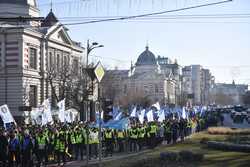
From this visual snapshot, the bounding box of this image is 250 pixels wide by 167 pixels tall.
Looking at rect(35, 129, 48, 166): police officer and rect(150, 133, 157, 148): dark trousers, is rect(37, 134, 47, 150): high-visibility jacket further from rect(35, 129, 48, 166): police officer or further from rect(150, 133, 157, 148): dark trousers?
rect(150, 133, 157, 148): dark trousers

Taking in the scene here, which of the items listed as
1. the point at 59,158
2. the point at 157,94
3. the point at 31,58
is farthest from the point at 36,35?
the point at 157,94

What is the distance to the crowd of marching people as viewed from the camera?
22366 millimetres

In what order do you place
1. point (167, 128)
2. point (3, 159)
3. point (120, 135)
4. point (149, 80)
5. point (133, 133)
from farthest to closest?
point (149, 80) → point (167, 128) → point (133, 133) → point (120, 135) → point (3, 159)

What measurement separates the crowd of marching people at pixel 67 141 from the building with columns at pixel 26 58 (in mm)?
36290

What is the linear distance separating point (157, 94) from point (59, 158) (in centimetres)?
13090

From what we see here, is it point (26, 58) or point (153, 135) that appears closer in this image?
point (153, 135)

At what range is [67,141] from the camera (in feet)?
82.4

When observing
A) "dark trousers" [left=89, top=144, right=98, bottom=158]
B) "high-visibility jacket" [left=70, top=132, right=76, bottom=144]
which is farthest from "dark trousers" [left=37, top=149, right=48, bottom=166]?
"dark trousers" [left=89, top=144, right=98, bottom=158]

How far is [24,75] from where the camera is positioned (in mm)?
70562

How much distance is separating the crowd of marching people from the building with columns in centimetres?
3629

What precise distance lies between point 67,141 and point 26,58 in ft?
158

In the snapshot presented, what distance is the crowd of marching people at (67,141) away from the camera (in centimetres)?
2237

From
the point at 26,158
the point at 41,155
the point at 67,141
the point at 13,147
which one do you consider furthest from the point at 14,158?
the point at 67,141

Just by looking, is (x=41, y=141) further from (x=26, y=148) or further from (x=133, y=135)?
(x=133, y=135)
